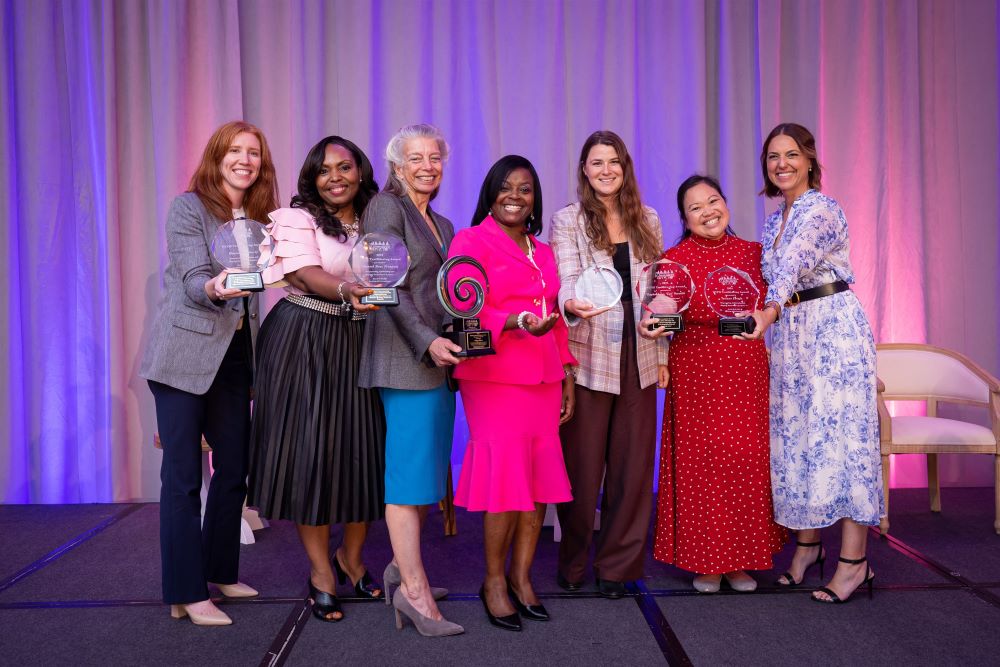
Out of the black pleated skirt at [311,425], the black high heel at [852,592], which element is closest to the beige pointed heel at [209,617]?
the black pleated skirt at [311,425]

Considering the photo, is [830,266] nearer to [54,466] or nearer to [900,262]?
[900,262]

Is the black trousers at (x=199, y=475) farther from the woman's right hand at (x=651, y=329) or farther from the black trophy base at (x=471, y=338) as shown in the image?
the woman's right hand at (x=651, y=329)

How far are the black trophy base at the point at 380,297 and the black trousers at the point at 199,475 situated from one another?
2.43ft

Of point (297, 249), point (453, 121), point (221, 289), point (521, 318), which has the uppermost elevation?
point (453, 121)

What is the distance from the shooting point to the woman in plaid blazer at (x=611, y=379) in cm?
273

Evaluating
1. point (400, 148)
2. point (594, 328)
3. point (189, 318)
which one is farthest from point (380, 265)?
point (594, 328)

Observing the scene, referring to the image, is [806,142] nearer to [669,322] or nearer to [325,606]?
[669,322]

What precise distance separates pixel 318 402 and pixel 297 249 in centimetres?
53

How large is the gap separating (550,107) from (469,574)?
2839 millimetres

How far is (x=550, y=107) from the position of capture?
14.7 ft

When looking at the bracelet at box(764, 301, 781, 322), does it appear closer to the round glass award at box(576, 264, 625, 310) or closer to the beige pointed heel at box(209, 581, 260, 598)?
the round glass award at box(576, 264, 625, 310)

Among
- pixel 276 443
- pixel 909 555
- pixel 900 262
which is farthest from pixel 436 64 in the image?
pixel 909 555

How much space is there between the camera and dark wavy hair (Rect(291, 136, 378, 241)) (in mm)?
2533

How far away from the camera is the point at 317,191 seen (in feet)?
8.64
